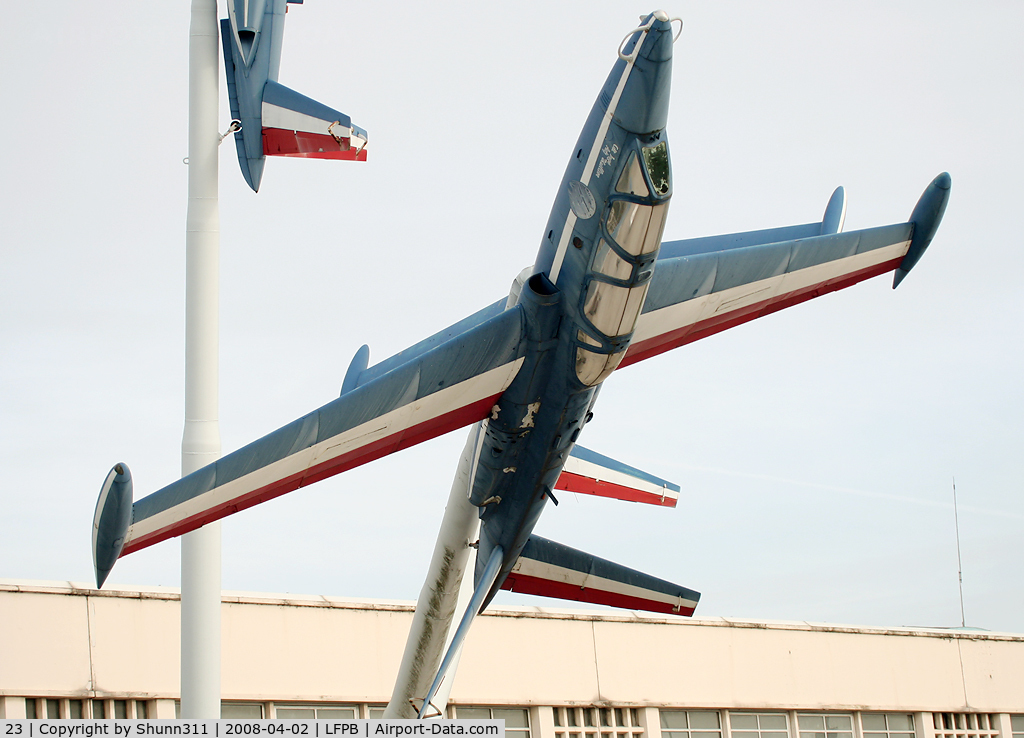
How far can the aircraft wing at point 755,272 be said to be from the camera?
35.4 feet

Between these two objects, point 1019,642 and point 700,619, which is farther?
point 1019,642

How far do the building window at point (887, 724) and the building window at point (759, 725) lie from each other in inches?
105

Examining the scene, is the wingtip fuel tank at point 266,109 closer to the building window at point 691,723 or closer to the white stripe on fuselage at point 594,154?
the white stripe on fuselage at point 594,154

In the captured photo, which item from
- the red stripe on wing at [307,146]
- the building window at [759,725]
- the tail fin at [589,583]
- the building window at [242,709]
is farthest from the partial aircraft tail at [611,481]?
the building window at [759,725]

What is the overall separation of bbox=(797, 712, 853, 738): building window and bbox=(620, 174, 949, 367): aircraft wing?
20.7 meters

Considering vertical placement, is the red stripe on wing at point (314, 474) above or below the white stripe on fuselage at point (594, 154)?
below

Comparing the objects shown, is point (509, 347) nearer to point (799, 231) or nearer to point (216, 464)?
point (216, 464)

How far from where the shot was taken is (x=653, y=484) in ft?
49.0

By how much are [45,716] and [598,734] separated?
1280 cm

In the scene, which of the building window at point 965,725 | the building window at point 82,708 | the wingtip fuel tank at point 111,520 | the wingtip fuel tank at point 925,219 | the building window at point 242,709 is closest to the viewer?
the wingtip fuel tank at point 111,520

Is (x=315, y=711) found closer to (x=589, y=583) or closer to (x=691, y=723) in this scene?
(x=691, y=723)

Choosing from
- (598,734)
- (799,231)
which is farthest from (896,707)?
(799,231)

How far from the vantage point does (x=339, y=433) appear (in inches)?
398

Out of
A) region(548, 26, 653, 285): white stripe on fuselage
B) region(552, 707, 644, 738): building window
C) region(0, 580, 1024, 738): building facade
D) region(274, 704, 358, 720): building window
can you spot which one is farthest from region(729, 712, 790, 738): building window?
region(548, 26, 653, 285): white stripe on fuselage
